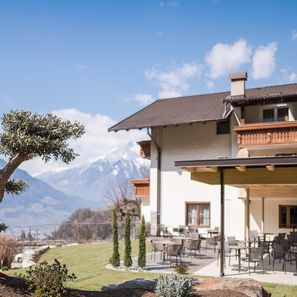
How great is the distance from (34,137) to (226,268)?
366 inches

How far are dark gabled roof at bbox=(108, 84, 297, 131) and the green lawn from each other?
21.9 feet

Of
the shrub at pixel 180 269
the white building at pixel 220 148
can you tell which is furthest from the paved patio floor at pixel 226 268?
the white building at pixel 220 148

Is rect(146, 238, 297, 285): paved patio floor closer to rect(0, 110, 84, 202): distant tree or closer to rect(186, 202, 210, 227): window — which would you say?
rect(186, 202, 210, 227): window

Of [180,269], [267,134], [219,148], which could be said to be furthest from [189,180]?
[180,269]

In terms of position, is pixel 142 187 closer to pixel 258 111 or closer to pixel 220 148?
pixel 220 148

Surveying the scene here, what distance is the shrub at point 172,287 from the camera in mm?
7758

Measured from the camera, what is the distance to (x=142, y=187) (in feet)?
87.9

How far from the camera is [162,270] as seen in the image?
1442cm

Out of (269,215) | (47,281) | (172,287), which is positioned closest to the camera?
(47,281)

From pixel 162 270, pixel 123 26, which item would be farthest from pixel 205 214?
pixel 123 26

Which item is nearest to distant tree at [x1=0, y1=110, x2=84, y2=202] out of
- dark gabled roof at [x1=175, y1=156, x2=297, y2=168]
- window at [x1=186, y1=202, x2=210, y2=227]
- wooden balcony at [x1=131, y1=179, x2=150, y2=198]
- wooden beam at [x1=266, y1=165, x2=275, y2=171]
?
dark gabled roof at [x1=175, y1=156, x2=297, y2=168]

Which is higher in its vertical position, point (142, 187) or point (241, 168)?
point (142, 187)

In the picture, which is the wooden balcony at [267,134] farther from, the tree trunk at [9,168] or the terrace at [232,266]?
the tree trunk at [9,168]

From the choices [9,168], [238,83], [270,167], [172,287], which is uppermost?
[238,83]
